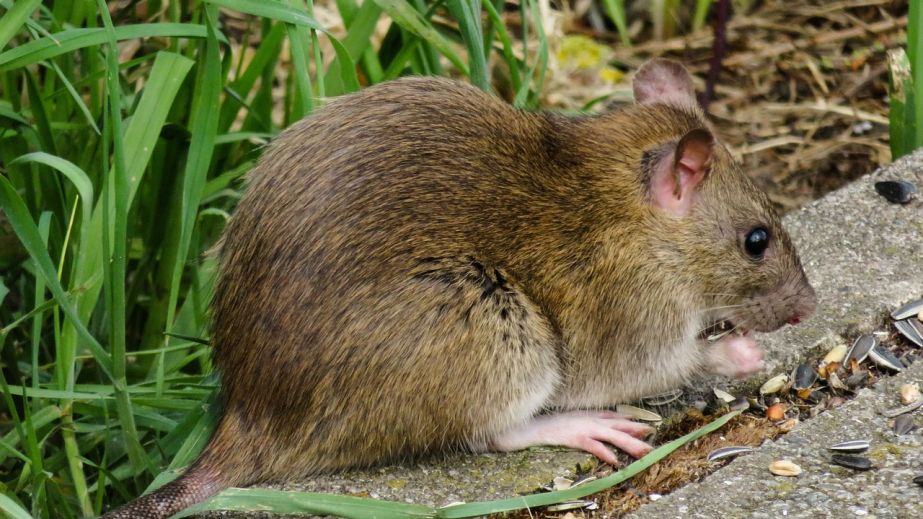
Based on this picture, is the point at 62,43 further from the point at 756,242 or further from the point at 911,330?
the point at 911,330

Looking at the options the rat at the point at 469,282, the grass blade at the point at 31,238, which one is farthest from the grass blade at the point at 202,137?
the grass blade at the point at 31,238

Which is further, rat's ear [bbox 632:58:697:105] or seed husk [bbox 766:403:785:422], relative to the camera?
rat's ear [bbox 632:58:697:105]

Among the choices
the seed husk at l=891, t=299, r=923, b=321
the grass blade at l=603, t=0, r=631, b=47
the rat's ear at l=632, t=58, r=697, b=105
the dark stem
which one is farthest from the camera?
the grass blade at l=603, t=0, r=631, b=47

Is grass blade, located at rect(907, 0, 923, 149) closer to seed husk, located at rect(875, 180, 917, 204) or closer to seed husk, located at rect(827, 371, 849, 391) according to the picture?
seed husk, located at rect(875, 180, 917, 204)

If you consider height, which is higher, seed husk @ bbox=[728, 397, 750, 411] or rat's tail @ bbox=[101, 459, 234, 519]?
seed husk @ bbox=[728, 397, 750, 411]

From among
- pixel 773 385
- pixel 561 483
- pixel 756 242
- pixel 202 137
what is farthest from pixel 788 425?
pixel 202 137

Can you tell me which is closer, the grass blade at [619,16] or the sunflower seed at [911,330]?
the sunflower seed at [911,330]

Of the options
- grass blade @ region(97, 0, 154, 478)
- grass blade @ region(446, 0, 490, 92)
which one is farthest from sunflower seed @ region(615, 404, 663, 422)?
grass blade @ region(97, 0, 154, 478)

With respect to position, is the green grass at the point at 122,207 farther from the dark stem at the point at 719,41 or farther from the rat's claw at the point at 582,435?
the dark stem at the point at 719,41

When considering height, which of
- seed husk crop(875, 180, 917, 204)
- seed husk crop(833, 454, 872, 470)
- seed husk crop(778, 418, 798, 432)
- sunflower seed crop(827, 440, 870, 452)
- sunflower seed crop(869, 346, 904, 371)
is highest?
seed husk crop(875, 180, 917, 204)
